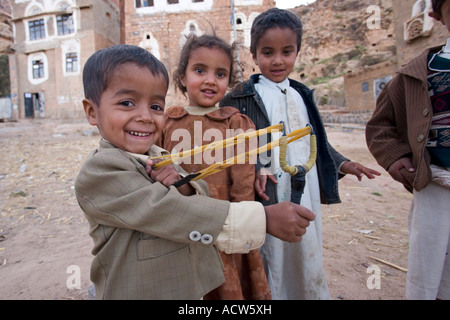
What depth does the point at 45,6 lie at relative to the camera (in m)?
16.9

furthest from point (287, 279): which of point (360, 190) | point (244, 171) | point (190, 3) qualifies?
point (190, 3)

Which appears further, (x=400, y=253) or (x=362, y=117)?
(x=362, y=117)

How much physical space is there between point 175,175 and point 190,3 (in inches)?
638

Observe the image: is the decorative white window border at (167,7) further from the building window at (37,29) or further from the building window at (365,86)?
the building window at (365,86)

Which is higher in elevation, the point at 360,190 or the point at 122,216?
the point at 122,216

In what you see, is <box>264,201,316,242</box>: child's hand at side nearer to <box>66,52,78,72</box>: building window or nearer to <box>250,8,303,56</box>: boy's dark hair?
<box>250,8,303,56</box>: boy's dark hair

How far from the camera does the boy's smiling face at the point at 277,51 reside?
5.15ft

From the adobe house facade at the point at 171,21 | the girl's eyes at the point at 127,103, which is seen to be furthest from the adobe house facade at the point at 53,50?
the girl's eyes at the point at 127,103

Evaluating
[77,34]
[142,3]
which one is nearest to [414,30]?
[142,3]

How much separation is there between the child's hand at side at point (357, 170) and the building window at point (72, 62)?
63.4ft

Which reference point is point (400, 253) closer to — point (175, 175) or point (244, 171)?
point (244, 171)

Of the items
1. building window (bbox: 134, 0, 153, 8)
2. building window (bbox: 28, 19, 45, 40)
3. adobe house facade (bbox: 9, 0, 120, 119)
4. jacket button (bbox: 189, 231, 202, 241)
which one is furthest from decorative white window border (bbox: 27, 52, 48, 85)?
jacket button (bbox: 189, 231, 202, 241)

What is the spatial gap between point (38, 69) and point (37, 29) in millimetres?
2762

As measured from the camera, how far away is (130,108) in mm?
955
